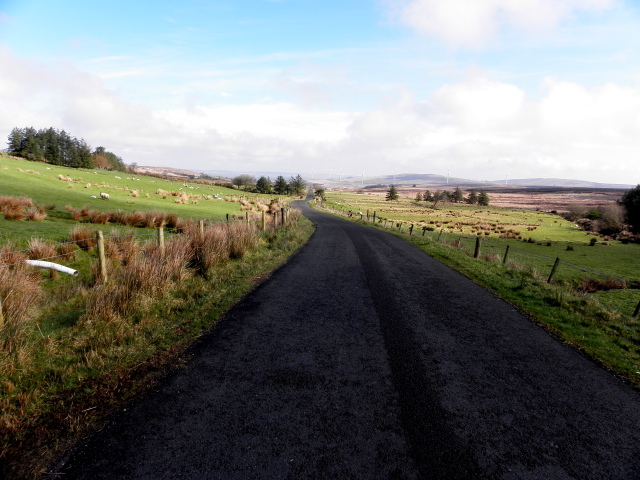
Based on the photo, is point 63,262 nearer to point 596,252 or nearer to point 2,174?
point 2,174

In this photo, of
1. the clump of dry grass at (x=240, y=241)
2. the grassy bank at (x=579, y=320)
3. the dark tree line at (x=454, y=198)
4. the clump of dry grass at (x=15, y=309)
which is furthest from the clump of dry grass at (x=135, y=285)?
the dark tree line at (x=454, y=198)

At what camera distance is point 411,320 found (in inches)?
296

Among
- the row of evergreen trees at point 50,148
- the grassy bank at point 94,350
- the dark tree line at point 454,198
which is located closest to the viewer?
the grassy bank at point 94,350

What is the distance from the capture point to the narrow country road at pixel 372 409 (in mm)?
3344

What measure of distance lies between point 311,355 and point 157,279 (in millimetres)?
4697

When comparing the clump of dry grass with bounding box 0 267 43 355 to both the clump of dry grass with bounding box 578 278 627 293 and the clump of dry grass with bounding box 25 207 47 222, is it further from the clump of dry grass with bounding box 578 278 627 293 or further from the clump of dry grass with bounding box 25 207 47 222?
the clump of dry grass with bounding box 578 278 627 293

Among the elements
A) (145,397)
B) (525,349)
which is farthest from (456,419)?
(145,397)

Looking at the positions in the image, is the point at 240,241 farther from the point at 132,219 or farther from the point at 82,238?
the point at 132,219

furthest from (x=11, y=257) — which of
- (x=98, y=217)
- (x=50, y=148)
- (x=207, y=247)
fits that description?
(x=50, y=148)

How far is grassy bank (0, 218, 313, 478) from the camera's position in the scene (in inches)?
140

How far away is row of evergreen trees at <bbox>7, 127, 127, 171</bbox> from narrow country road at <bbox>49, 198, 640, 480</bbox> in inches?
3987

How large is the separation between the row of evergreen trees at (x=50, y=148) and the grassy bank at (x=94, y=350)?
96.5 metres

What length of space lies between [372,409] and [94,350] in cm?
466

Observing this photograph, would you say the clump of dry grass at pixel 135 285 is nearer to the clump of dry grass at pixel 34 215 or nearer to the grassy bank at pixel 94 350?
the grassy bank at pixel 94 350
